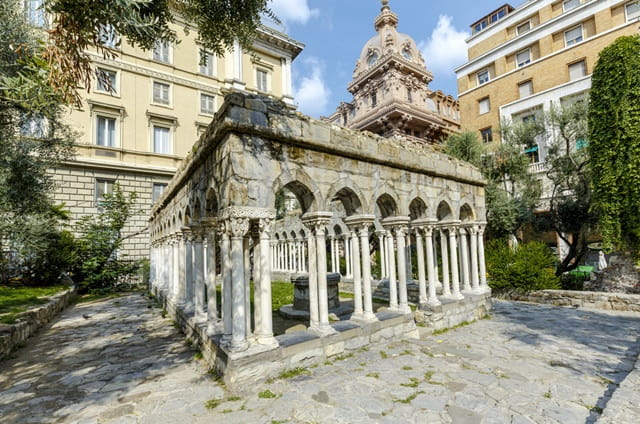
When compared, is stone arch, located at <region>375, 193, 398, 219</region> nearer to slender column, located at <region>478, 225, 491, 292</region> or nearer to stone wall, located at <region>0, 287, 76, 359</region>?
slender column, located at <region>478, 225, 491, 292</region>

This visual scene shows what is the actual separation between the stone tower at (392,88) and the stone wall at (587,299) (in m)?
16.8

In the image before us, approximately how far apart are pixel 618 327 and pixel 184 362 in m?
9.02

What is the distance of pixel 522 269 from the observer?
10.8m

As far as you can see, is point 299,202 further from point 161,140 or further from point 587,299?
point 161,140

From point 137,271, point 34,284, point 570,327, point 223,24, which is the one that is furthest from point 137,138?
point 570,327

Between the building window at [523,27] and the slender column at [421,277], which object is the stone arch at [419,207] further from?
the building window at [523,27]

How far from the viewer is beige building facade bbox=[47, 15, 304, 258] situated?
618 inches

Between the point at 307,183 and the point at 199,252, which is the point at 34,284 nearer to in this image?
the point at 199,252

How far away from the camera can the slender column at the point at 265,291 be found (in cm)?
474

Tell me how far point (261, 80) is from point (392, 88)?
1014cm

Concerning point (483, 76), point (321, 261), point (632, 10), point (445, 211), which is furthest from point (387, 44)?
point (321, 261)

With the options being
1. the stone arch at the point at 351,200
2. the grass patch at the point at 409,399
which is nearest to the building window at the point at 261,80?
the stone arch at the point at 351,200

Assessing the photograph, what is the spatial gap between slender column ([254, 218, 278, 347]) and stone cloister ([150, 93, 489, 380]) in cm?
1

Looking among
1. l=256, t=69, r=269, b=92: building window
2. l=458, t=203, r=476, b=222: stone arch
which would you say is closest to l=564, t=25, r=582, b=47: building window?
l=458, t=203, r=476, b=222: stone arch
